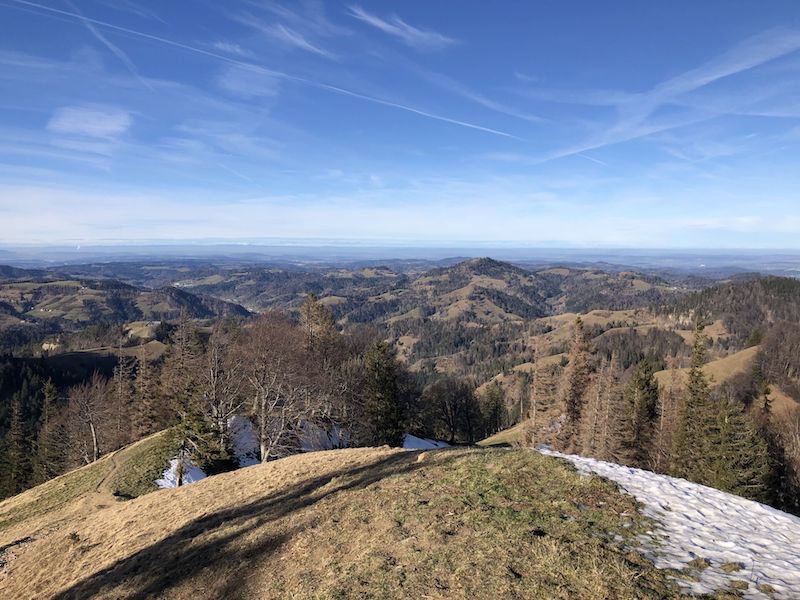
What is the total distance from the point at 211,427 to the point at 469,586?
2510 cm

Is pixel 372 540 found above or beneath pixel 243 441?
above

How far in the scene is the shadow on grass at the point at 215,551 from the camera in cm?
1166

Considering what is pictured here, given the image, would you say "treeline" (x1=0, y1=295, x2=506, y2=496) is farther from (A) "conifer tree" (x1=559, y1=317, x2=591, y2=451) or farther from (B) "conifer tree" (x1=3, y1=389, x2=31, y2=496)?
(A) "conifer tree" (x1=559, y1=317, x2=591, y2=451)

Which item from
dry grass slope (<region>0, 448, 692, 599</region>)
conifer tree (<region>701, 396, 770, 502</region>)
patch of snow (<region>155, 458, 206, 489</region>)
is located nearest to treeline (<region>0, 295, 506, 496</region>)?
patch of snow (<region>155, 458, 206, 489</region>)

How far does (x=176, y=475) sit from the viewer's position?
29500 mm

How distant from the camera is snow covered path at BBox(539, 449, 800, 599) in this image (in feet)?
30.3

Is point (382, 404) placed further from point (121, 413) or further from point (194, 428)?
point (121, 413)

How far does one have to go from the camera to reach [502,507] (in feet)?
42.3

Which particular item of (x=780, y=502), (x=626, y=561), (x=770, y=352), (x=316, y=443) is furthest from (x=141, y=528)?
(x=770, y=352)

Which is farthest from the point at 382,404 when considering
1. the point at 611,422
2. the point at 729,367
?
the point at 729,367

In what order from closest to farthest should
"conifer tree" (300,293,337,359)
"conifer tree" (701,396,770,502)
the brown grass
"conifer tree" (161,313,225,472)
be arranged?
1. "conifer tree" (161,313,225,472)
2. "conifer tree" (701,396,770,502)
3. "conifer tree" (300,293,337,359)
4. the brown grass

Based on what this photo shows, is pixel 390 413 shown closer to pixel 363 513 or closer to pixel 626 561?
pixel 363 513

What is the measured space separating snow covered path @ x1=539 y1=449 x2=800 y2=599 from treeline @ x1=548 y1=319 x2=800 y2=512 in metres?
27.1

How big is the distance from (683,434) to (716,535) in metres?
36.5
